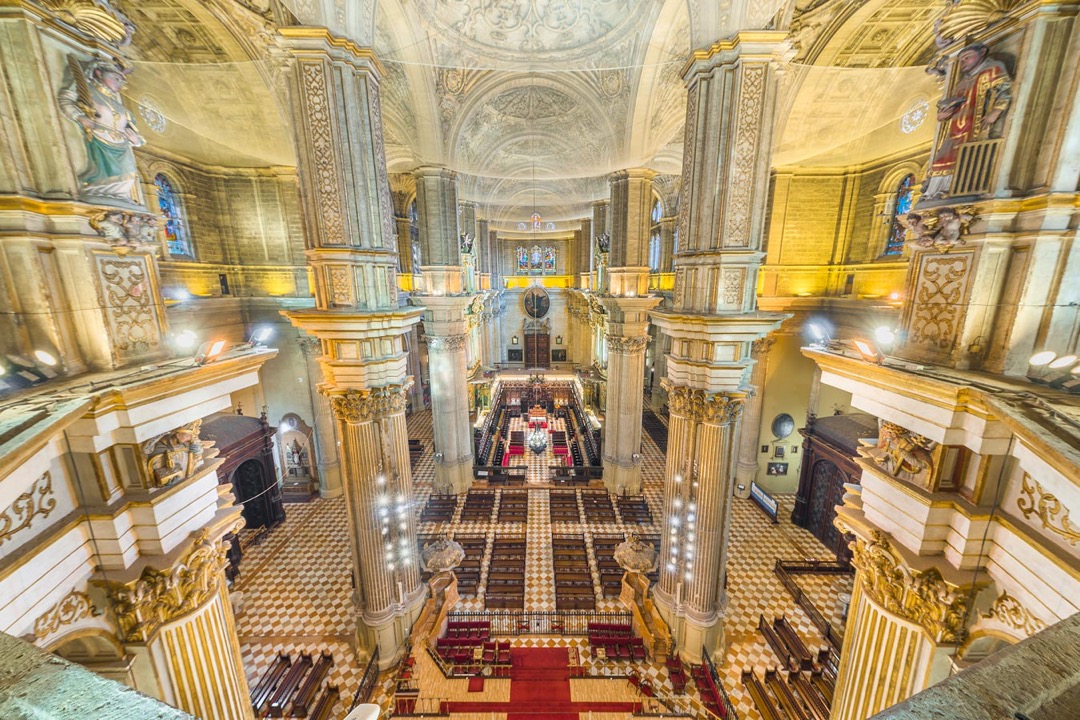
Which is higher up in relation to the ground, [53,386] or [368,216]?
[368,216]

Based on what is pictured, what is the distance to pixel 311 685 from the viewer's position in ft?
23.5

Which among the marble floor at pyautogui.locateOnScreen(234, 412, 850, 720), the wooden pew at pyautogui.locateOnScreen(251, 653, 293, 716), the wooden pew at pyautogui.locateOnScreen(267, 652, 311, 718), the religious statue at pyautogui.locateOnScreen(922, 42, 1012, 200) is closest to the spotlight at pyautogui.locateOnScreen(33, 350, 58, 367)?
the wooden pew at pyautogui.locateOnScreen(251, 653, 293, 716)

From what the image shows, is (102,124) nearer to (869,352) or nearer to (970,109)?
(869,352)

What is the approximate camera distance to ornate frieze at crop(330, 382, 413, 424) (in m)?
6.41

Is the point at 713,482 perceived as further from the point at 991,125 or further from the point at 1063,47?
the point at 1063,47

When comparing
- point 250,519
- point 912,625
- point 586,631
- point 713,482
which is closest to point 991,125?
point 912,625

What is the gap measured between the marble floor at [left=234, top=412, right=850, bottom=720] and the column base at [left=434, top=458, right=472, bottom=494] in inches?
28.8

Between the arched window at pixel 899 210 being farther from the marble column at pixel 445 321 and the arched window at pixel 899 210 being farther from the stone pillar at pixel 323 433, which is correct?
the stone pillar at pixel 323 433

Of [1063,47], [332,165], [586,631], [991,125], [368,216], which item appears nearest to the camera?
[1063,47]

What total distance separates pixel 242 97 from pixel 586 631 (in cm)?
1457

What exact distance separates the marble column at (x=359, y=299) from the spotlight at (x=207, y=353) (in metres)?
1.79

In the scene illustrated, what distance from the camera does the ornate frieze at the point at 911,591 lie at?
129 inches

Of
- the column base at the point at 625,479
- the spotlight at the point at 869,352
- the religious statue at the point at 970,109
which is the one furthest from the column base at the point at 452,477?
the religious statue at the point at 970,109

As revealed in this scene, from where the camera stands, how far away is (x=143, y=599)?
137 inches
